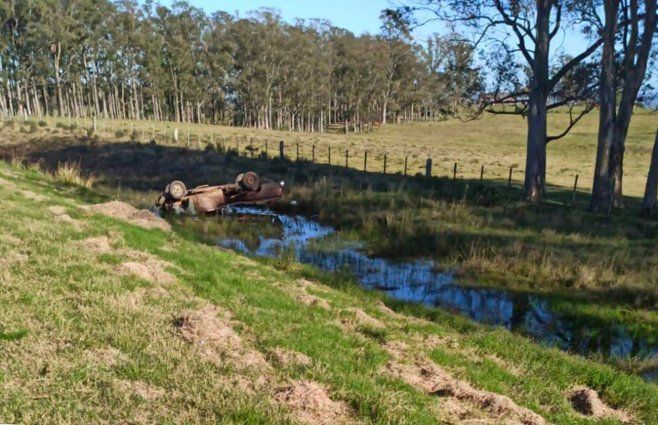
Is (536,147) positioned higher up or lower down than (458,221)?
higher up

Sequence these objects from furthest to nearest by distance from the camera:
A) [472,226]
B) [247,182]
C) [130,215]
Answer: [247,182] < [472,226] < [130,215]

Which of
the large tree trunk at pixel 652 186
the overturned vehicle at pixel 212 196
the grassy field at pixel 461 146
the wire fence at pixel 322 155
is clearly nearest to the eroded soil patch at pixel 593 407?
the overturned vehicle at pixel 212 196

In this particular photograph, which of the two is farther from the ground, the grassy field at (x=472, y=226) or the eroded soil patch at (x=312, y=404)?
the eroded soil patch at (x=312, y=404)

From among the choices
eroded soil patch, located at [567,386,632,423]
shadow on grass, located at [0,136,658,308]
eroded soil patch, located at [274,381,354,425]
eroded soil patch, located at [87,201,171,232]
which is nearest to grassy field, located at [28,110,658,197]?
shadow on grass, located at [0,136,658,308]

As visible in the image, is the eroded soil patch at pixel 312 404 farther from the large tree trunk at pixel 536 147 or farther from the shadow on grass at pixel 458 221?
the large tree trunk at pixel 536 147

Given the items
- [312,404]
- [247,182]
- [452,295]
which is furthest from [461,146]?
[312,404]

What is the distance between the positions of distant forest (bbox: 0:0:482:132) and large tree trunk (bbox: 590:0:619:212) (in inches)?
2140

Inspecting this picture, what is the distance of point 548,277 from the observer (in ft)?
36.9

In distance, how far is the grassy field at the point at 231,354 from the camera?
168 inches

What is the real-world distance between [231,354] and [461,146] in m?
54.9

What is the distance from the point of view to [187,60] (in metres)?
79.7

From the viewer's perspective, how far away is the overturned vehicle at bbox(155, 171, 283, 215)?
16641mm

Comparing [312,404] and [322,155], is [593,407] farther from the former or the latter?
[322,155]

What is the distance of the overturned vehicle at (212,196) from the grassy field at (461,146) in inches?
594
